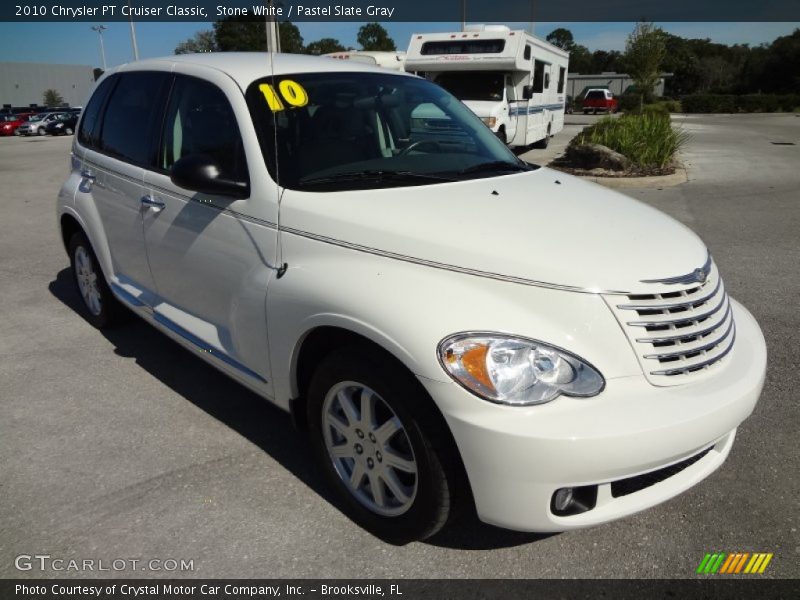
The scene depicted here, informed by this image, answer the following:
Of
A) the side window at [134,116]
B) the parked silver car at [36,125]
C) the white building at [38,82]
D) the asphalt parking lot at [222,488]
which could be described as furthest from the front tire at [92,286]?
the white building at [38,82]

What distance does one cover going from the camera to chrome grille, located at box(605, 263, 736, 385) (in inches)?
85.4

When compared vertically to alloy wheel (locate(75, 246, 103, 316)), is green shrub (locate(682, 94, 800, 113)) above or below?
below

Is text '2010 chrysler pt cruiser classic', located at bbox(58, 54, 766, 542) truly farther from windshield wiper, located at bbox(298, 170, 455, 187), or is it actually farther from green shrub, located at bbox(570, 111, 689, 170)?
green shrub, located at bbox(570, 111, 689, 170)

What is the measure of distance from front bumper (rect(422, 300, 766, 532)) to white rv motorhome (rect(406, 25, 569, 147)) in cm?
1167

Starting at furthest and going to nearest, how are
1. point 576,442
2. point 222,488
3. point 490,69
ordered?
1. point 490,69
2. point 222,488
3. point 576,442

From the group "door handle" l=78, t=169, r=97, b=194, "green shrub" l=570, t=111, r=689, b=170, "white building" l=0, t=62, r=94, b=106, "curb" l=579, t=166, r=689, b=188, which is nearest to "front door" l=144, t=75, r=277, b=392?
"door handle" l=78, t=169, r=97, b=194

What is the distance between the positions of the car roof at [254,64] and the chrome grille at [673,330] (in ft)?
6.51

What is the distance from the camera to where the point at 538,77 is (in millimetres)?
16031

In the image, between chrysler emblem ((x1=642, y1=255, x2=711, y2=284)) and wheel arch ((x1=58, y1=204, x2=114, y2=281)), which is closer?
chrysler emblem ((x1=642, y1=255, x2=711, y2=284))

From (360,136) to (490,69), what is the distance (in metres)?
11.7

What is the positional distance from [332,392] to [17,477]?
171cm

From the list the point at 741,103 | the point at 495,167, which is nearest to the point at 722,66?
the point at 741,103

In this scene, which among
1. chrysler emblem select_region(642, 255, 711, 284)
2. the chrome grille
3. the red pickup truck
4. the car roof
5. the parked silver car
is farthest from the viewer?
the red pickup truck

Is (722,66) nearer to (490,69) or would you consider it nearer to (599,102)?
(599,102)
